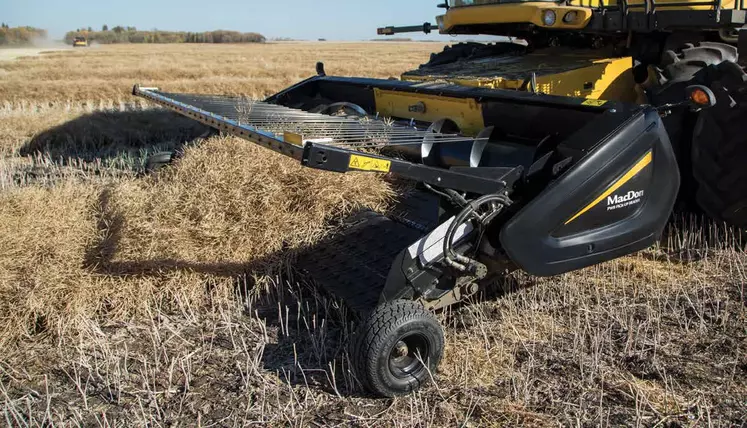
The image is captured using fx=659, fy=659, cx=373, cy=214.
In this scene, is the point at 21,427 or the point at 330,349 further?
the point at 330,349

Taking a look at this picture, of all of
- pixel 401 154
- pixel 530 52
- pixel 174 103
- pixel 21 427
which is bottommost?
pixel 21 427

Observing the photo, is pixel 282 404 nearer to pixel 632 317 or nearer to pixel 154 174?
pixel 632 317

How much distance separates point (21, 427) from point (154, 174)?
102 inches

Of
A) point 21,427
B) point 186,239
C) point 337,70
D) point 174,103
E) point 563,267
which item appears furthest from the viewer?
point 337,70

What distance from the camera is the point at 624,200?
2.97 meters

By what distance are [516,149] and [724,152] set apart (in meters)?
1.17

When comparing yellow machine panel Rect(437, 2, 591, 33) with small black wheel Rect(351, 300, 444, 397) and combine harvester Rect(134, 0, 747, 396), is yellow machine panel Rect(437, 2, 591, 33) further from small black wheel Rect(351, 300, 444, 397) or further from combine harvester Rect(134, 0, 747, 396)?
small black wheel Rect(351, 300, 444, 397)

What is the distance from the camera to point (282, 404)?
2.70 meters

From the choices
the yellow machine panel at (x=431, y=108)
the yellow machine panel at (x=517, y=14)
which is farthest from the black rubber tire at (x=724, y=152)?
the yellow machine panel at (x=517, y=14)

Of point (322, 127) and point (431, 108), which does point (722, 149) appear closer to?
point (431, 108)

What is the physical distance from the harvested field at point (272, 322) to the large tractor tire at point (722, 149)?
338mm

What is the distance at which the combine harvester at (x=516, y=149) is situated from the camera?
2.77m

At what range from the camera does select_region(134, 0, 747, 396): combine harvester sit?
2771 mm

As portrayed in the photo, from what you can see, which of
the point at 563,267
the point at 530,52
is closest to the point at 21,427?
the point at 563,267
